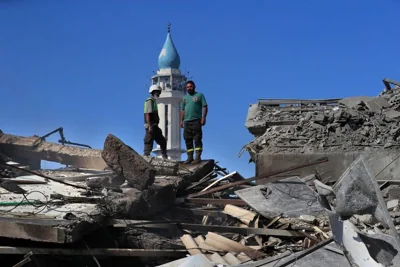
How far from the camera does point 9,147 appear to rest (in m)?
10.0

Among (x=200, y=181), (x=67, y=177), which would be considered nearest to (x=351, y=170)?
(x=200, y=181)

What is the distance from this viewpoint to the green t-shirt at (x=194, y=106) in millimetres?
9227

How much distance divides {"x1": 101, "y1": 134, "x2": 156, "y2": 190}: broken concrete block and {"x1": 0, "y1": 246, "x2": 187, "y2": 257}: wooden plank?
1187 mm

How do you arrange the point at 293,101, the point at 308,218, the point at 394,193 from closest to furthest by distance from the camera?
the point at 308,218 → the point at 394,193 → the point at 293,101

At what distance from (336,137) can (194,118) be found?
2394mm

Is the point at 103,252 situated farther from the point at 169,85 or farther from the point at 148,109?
the point at 169,85

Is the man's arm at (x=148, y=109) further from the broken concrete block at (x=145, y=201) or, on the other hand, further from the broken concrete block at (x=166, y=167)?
the broken concrete block at (x=145, y=201)

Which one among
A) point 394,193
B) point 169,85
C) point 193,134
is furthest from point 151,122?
point 169,85

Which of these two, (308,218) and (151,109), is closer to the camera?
(308,218)

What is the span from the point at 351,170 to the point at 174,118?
41289mm

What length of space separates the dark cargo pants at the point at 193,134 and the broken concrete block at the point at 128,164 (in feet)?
9.16

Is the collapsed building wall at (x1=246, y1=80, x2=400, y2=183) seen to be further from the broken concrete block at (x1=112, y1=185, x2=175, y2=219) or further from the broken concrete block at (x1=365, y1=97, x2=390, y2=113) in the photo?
the broken concrete block at (x1=112, y1=185, x2=175, y2=219)

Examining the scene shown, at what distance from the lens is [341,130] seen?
8.77 metres

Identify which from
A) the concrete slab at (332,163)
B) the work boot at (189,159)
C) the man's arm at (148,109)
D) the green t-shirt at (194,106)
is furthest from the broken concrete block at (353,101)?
the man's arm at (148,109)
